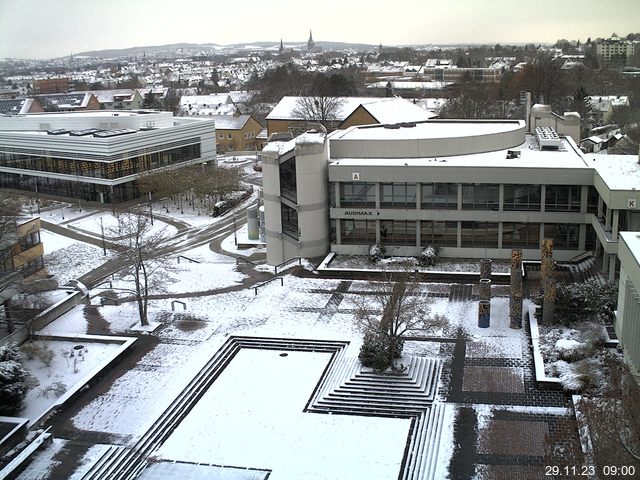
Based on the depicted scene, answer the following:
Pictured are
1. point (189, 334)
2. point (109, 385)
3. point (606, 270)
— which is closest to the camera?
point (109, 385)

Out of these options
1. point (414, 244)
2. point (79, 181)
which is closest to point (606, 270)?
point (414, 244)

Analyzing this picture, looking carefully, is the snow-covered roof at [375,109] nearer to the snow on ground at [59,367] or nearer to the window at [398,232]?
the window at [398,232]

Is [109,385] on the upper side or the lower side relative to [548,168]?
lower

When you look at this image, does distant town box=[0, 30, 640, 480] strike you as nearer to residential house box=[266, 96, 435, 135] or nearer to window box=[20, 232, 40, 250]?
window box=[20, 232, 40, 250]

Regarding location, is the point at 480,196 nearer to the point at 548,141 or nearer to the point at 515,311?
the point at 548,141

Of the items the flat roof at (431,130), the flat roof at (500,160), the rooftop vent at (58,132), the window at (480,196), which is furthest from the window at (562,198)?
the rooftop vent at (58,132)

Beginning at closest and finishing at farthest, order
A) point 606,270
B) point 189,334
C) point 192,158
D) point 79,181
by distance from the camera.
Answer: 1. point 189,334
2. point 606,270
3. point 79,181
4. point 192,158

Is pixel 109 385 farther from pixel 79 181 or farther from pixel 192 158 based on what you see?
pixel 192 158
